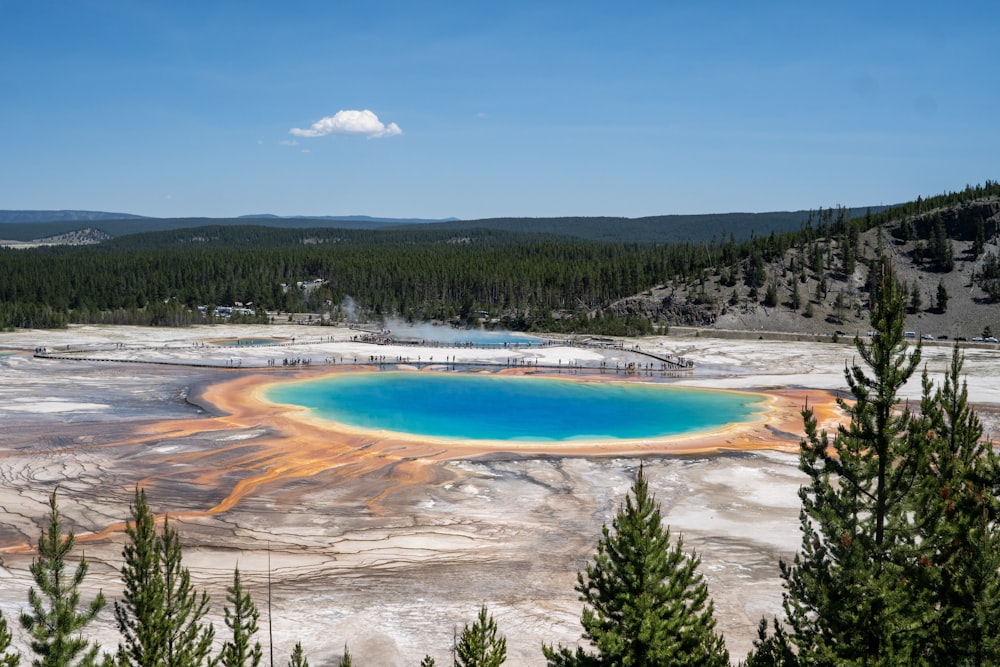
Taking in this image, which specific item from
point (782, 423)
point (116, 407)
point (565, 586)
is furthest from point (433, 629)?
point (116, 407)

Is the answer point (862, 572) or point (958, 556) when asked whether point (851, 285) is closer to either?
A: point (958, 556)

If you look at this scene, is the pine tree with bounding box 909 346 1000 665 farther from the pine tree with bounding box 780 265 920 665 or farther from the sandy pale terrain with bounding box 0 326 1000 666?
the sandy pale terrain with bounding box 0 326 1000 666

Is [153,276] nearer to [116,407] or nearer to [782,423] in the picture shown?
[116,407]

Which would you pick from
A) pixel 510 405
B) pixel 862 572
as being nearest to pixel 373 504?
pixel 862 572

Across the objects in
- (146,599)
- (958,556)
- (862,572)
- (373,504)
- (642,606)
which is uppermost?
(958,556)

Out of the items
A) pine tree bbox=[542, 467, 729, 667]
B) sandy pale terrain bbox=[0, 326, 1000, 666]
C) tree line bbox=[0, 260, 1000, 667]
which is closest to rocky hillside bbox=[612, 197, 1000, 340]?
sandy pale terrain bbox=[0, 326, 1000, 666]

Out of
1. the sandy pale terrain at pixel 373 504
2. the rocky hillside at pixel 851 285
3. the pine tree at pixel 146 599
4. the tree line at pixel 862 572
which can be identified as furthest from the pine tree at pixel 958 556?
the rocky hillside at pixel 851 285

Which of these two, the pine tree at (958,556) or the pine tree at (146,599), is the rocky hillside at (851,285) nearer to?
the pine tree at (958,556)
